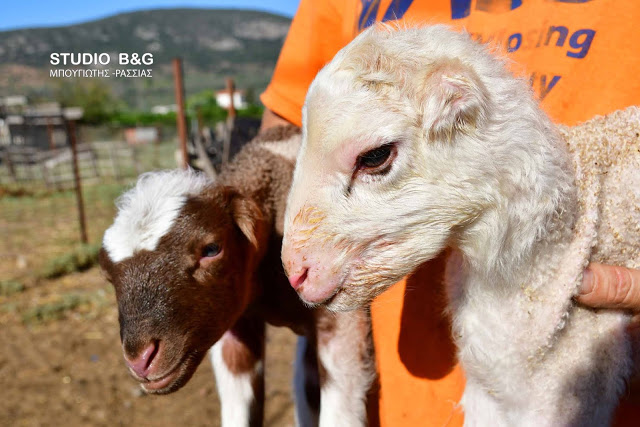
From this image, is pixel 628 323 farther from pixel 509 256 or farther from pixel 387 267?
pixel 387 267

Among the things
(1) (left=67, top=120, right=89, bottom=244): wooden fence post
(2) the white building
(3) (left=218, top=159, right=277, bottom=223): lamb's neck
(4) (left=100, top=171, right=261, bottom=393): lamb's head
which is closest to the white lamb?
(4) (left=100, top=171, right=261, bottom=393): lamb's head

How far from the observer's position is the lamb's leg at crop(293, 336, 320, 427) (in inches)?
111

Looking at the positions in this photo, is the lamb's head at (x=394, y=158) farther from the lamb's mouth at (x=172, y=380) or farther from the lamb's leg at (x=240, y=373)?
the lamb's leg at (x=240, y=373)

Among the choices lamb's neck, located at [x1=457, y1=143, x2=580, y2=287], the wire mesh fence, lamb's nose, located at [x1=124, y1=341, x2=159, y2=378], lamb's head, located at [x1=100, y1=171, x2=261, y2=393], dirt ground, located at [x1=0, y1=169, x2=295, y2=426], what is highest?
lamb's neck, located at [x1=457, y1=143, x2=580, y2=287]

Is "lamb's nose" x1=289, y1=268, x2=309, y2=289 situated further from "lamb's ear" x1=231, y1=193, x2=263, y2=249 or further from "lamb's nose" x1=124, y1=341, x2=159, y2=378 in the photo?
"lamb's ear" x1=231, y1=193, x2=263, y2=249

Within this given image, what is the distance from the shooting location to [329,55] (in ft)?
7.72

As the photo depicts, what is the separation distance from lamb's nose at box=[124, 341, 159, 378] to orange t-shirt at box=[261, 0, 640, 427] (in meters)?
0.84

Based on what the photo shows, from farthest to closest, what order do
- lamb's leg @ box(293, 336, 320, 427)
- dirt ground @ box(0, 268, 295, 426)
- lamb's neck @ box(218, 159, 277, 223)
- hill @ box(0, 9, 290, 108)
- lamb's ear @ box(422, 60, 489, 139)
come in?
hill @ box(0, 9, 290, 108) < dirt ground @ box(0, 268, 295, 426) < lamb's leg @ box(293, 336, 320, 427) < lamb's neck @ box(218, 159, 277, 223) < lamb's ear @ box(422, 60, 489, 139)

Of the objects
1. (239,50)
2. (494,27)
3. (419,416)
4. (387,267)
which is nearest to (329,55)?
(494,27)

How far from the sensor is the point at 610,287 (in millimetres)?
1346

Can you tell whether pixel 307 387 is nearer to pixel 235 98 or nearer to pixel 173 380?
pixel 173 380

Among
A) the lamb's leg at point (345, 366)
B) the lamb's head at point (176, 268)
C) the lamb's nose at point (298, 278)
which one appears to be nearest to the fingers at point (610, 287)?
the lamb's nose at point (298, 278)

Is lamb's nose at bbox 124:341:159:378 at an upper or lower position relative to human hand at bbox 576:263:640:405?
lower

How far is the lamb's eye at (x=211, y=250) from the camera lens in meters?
2.06
